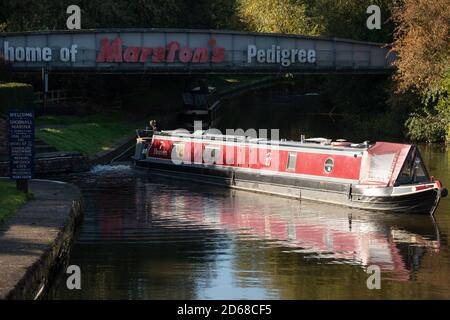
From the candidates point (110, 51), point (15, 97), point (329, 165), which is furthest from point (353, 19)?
point (329, 165)

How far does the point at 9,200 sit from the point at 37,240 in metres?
5.01

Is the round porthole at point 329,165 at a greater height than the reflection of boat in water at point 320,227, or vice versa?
the round porthole at point 329,165

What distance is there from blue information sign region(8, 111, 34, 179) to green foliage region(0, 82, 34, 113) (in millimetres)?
13801

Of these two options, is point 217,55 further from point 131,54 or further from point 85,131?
point 85,131

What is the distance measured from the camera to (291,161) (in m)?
34.3

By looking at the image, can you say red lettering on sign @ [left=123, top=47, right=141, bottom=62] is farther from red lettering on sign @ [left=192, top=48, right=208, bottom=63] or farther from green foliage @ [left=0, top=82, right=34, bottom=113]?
green foliage @ [left=0, top=82, right=34, bottom=113]

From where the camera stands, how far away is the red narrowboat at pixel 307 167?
30.2 m

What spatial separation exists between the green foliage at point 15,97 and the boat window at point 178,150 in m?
7.55

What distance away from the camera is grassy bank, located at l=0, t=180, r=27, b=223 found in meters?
24.4

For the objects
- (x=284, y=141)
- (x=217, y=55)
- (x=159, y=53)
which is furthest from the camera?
(x=217, y=55)

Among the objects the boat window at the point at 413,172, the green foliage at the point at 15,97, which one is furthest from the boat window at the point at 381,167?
the green foliage at the point at 15,97

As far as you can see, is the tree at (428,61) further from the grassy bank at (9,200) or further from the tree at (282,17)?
the grassy bank at (9,200)

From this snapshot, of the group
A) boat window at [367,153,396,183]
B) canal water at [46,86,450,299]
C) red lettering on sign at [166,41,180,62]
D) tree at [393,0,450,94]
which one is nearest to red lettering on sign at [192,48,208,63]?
red lettering on sign at [166,41,180,62]

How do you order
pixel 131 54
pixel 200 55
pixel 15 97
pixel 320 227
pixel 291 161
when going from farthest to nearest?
pixel 200 55, pixel 131 54, pixel 15 97, pixel 291 161, pixel 320 227
